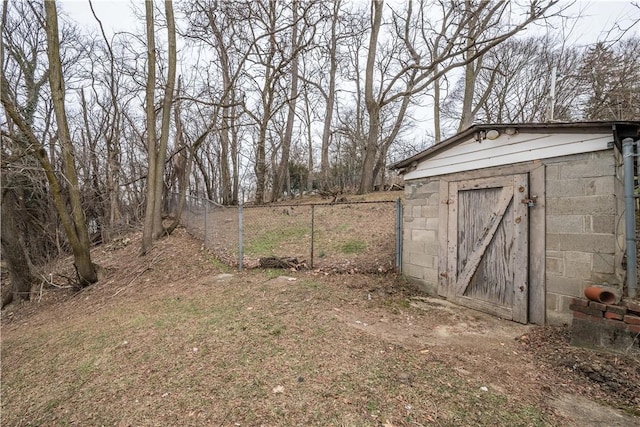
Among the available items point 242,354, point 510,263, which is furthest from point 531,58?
point 242,354

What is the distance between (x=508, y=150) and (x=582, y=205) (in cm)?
107

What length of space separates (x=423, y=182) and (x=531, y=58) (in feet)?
44.3

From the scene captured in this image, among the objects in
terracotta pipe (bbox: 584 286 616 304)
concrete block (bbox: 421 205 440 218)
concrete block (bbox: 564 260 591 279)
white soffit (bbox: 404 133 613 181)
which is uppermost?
white soffit (bbox: 404 133 613 181)

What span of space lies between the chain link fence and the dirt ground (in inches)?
54.3

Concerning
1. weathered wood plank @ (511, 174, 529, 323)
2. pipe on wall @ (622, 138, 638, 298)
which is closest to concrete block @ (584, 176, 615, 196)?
pipe on wall @ (622, 138, 638, 298)

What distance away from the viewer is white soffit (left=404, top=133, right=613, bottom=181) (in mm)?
3320

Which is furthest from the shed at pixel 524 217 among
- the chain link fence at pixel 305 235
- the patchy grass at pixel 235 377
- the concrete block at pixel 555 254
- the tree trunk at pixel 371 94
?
the tree trunk at pixel 371 94

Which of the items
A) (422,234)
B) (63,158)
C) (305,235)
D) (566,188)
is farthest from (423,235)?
(63,158)

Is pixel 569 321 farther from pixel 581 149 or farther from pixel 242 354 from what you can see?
pixel 242 354

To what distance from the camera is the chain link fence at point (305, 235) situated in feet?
20.5

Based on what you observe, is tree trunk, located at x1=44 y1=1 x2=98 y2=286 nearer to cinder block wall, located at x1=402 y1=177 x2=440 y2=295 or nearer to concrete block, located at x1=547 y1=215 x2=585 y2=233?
cinder block wall, located at x1=402 y1=177 x2=440 y2=295

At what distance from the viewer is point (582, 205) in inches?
130

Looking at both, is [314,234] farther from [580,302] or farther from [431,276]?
[580,302]

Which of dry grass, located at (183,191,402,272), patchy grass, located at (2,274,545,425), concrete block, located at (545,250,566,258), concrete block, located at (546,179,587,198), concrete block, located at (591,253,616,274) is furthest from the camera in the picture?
dry grass, located at (183,191,402,272)
